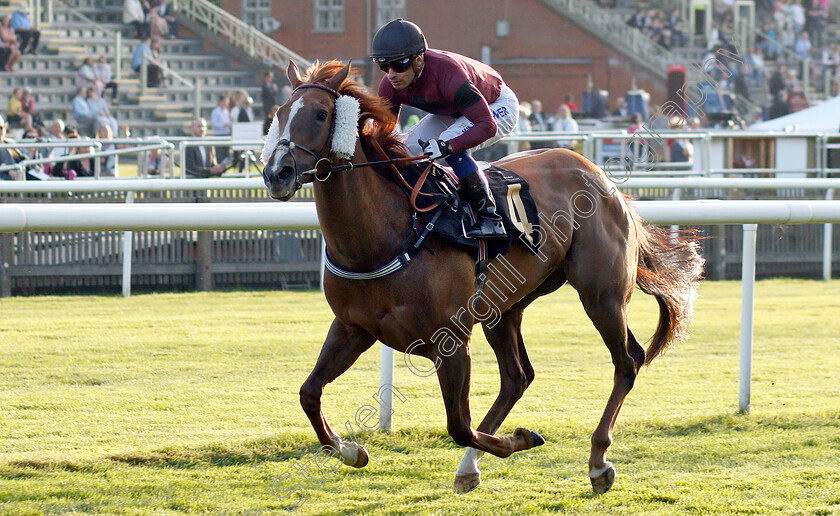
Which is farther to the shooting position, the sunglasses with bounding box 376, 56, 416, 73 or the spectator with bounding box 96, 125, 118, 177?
the spectator with bounding box 96, 125, 118, 177

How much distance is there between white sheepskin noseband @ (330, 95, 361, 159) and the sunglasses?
1.04 feet

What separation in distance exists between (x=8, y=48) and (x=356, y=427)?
1765 cm

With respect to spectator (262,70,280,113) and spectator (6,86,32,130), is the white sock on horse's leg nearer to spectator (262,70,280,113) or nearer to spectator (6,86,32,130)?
spectator (6,86,32,130)

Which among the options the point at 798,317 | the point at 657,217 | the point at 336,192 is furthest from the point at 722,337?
the point at 336,192

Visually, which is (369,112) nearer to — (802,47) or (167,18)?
(167,18)

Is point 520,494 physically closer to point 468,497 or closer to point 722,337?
point 468,497

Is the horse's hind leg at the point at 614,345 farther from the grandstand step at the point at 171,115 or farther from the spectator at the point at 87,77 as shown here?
the grandstand step at the point at 171,115

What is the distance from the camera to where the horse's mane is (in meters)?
3.45

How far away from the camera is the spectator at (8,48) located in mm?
19734

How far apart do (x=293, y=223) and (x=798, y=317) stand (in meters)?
4.92

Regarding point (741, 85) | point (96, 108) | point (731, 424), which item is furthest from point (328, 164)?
point (741, 85)

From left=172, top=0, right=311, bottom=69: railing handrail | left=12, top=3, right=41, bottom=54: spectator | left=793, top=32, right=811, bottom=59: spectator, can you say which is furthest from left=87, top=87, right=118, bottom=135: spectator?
left=793, top=32, right=811, bottom=59: spectator

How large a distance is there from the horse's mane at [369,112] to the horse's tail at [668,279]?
1423 millimetres

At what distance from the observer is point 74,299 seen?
8.16 m
